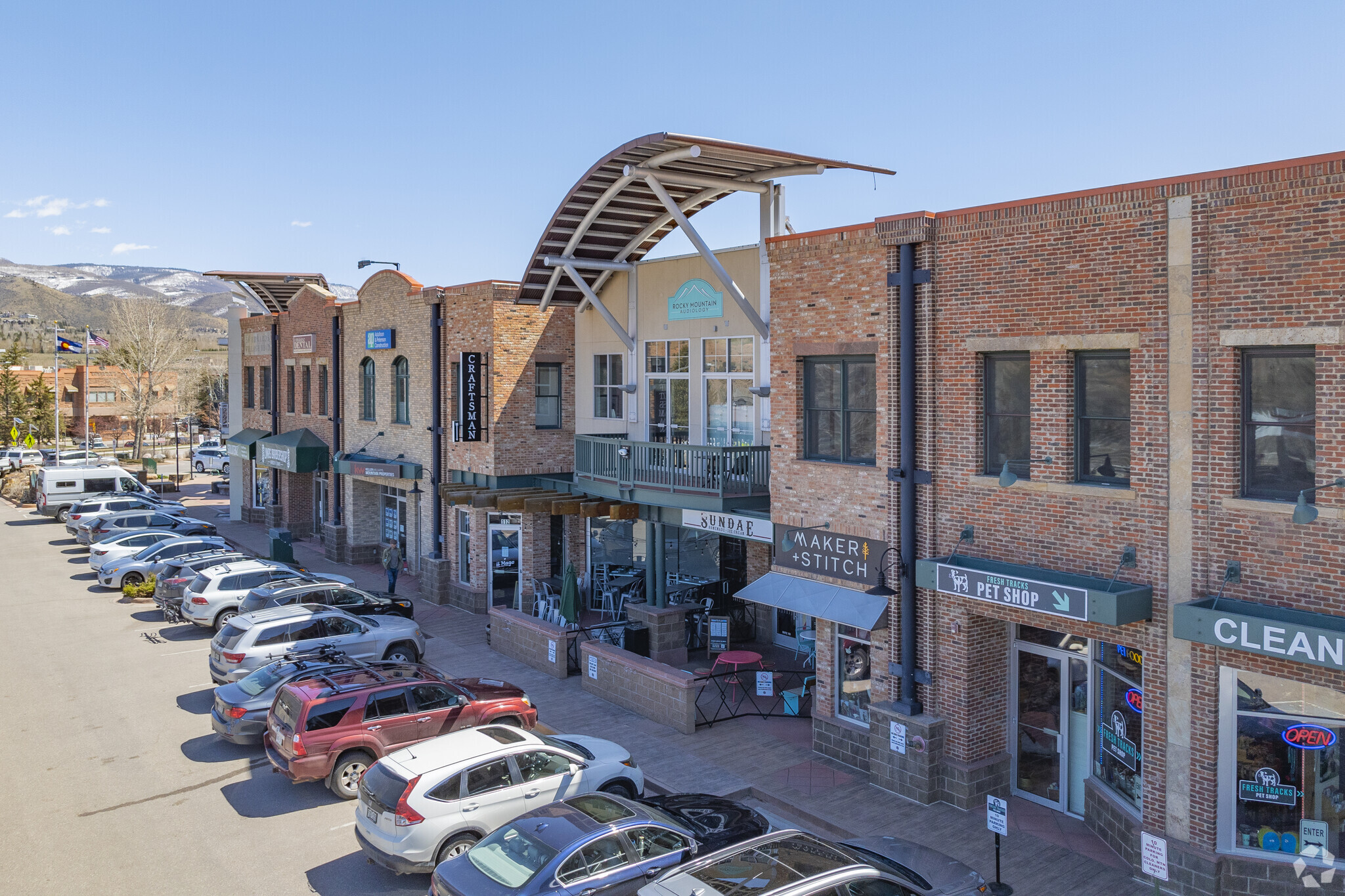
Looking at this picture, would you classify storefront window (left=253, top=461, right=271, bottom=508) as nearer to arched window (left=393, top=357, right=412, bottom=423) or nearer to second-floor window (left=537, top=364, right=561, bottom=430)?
arched window (left=393, top=357, right=412, bottom=423)

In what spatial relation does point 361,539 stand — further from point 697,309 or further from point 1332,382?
point 1332,382

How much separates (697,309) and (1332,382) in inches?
516

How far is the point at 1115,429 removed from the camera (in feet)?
39.6

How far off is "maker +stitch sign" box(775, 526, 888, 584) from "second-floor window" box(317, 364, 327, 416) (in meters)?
23.7

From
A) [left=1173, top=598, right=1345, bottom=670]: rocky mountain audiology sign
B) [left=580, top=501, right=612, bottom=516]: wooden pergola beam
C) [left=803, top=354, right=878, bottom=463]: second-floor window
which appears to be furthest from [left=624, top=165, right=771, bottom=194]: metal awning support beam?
[left=1173, top=598, right=1345, bottom=670]: rocky mountain audiology sign

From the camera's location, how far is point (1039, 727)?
14.0 m

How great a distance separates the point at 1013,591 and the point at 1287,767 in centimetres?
332

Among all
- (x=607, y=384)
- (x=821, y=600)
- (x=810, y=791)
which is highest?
(x=607, y=384)

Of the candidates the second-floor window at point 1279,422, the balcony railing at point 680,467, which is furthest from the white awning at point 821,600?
the second-floor window at point 1279,422

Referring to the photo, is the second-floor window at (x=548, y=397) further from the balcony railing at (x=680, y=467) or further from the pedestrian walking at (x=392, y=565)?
the pedestrian walking at (x=392, y=565)

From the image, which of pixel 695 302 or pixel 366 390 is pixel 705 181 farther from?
pixel 366 390

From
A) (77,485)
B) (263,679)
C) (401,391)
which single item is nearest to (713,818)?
(263,679)

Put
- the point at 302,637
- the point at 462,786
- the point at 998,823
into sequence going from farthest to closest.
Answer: the point at 302,637 < the point at 462,786 < the point at 998,823

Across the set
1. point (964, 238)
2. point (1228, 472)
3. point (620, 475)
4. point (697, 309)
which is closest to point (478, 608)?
point (620, 475)
